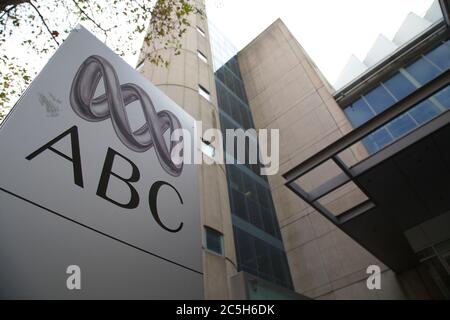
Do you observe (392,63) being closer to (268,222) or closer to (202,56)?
(268,222)

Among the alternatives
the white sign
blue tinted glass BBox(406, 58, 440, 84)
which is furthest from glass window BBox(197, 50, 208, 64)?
the white sign

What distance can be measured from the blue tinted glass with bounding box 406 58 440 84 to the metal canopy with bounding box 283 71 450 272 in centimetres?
859

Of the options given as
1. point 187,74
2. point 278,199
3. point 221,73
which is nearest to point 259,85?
point 221,73

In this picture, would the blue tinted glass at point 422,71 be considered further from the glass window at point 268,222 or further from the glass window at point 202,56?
the glass window at point 202,56

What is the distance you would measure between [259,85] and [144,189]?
20603 mm

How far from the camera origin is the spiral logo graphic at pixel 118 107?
426 cm

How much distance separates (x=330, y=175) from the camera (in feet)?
48.3

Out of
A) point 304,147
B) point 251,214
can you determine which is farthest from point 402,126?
point 251,214

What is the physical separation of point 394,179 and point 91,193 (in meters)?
7.93

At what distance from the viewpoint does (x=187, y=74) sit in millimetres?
16750

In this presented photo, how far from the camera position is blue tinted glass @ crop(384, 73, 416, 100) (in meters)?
15.0

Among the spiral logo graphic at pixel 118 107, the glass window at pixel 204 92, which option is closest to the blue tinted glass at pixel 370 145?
the glass window at pixel 204 92

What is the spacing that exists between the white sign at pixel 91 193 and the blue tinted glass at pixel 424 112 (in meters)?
13.1

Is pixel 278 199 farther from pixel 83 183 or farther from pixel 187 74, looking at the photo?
pixel 83 183
